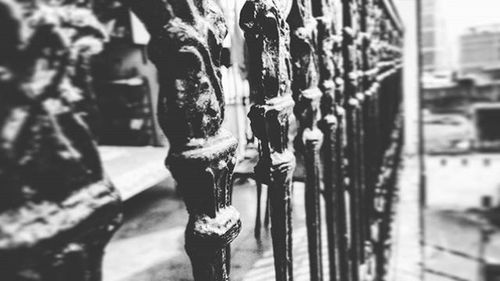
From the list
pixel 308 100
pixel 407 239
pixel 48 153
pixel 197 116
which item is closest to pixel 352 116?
→ pixel 308 100

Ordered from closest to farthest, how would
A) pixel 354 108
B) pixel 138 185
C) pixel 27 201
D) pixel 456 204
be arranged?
pixel 27 201 → pixel 354 108 → pixel 138 185 → pixel 456 204

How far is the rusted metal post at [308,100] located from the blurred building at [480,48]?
185 feet

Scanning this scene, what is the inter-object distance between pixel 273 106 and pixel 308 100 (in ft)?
0.74

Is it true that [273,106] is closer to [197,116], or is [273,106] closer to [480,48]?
[197,116]

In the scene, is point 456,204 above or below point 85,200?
below

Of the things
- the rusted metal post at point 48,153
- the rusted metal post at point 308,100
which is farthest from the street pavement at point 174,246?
the rusted metal post at point 48,153

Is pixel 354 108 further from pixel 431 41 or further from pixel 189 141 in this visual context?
pixel 431 41

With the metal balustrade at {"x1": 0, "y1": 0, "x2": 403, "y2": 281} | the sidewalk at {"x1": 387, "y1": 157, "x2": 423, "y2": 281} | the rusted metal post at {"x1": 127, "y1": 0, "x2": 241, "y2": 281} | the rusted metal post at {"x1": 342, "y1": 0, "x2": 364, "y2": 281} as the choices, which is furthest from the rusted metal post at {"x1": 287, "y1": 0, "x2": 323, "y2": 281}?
the sidewalk at {"x1": 387, "y1": 157, "x2": 423, "y2": 281}

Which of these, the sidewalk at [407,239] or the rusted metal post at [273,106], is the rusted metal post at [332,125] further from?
the sidewalk at [407,239]

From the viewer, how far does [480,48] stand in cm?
5225

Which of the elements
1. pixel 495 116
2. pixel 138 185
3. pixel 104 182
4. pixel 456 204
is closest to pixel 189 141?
pixel 104 182

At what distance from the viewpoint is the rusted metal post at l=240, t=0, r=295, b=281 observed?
646mm

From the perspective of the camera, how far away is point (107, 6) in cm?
29

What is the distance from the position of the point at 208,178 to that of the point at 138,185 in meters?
3.74
